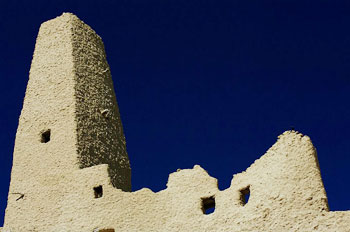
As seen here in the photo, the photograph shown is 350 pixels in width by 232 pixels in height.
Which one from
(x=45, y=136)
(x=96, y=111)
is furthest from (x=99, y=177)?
(x=96, y=111)

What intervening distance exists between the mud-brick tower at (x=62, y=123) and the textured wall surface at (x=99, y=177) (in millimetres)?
39

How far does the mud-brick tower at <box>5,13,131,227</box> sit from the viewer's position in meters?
22.8

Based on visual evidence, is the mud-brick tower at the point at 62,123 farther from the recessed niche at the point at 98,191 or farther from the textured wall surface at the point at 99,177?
the recessed niche at the point at 98,191

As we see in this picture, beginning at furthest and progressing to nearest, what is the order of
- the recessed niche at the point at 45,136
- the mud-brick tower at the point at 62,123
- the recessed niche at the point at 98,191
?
the recessed niche at the point at 45,136
the mud-brick tower at the point at 62,123
the recessed niche at the point at 98,191

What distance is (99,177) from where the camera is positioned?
72.7 ft

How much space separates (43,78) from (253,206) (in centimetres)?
1005

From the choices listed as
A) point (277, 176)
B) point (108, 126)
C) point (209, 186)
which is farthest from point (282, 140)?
point (108, 126)

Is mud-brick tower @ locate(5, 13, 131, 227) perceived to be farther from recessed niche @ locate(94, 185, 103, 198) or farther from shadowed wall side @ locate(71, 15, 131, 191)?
recessed niche @ locate(94, 185, 103, 198)

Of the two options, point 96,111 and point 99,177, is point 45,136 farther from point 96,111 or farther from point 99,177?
point 99,177

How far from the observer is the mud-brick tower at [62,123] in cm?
2278

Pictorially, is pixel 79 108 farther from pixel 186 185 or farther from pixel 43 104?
pixel 186 185

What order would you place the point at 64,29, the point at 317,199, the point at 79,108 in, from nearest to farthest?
the point at 317,199 → the point at 79,108 → the point at 64,29

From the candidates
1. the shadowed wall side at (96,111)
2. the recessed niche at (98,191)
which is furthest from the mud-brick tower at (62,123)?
the recessed niche at (98,191)

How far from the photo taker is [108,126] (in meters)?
25.1
